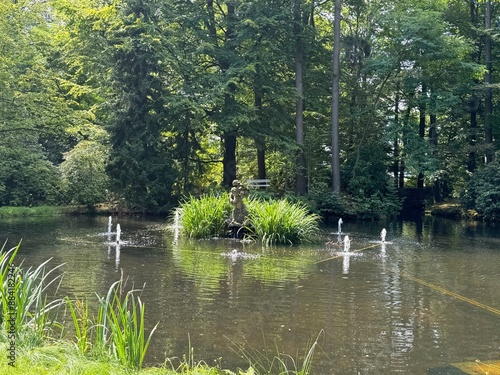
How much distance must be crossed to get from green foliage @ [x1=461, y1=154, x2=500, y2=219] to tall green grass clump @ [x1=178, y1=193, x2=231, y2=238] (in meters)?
15.1

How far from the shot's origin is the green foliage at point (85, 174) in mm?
26531

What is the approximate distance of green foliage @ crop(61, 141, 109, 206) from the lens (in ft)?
87.0

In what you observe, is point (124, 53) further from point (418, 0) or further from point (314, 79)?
point (418, 0)

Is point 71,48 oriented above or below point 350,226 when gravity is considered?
above

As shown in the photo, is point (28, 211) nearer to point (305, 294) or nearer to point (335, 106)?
point (335, 106)

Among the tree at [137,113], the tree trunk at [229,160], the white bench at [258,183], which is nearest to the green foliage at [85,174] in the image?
the tree at [137,113]

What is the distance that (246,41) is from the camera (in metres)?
28.6

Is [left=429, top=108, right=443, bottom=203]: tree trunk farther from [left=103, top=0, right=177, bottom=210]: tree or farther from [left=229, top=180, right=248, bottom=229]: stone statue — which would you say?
[left=229, top=180, right=248, bottom=229]: stone statue

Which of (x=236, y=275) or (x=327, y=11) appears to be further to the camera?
(x=327, y=11)

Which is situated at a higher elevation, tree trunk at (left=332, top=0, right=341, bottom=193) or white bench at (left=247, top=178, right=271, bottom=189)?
tree trunk at (left=332, top=0, right=341, bottom=193)

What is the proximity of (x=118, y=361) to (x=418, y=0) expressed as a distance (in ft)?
106

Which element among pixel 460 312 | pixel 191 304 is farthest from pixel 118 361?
pixel 460 312

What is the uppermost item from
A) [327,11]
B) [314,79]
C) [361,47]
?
[327,11]

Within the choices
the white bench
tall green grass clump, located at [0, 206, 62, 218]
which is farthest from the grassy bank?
the white bench
